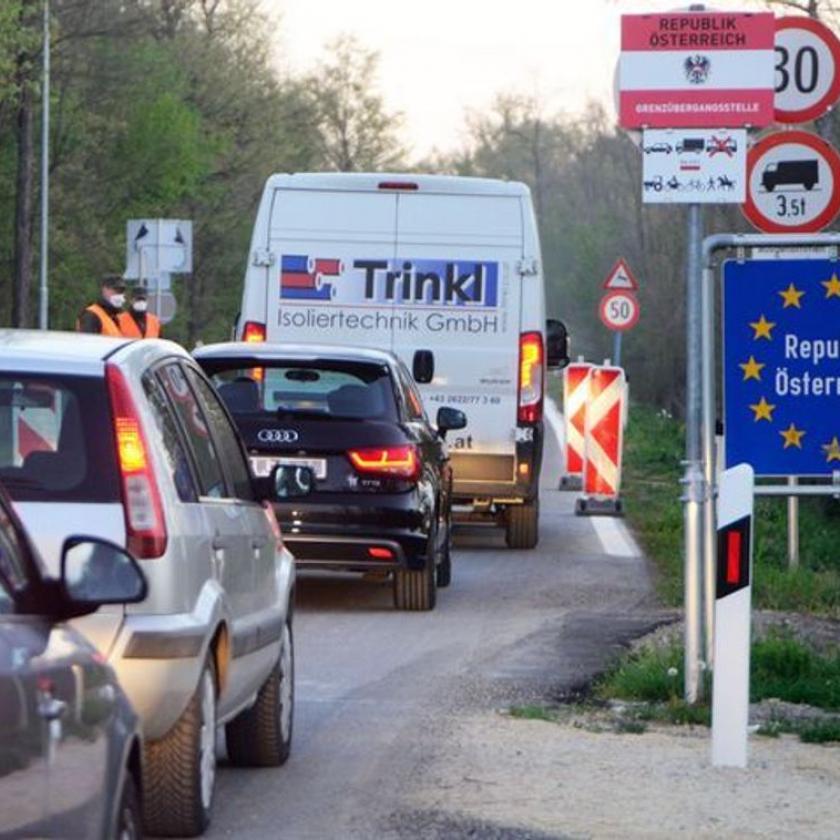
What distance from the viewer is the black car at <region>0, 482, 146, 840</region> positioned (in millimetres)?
4898

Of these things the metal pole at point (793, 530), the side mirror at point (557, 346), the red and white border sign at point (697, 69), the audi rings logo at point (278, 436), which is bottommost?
the metal pole at point (793, 530)

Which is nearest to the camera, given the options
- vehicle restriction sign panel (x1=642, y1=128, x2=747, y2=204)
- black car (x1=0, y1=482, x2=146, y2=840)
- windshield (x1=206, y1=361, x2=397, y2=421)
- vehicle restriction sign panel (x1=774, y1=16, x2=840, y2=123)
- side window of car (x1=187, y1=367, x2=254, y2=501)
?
black car (x1=0, y1=482, x2=146, y2=840)

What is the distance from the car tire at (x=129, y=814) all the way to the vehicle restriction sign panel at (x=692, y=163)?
560cm

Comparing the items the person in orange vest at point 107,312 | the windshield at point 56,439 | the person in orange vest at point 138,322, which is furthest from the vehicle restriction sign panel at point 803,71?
the person in orange vest at point 138,322

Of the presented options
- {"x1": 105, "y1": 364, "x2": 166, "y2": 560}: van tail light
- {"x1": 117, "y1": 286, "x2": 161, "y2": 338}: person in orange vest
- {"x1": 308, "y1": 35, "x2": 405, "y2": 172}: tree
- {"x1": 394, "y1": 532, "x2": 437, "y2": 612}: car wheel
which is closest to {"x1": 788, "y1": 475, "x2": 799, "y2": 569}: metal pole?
{"x1": 394, "y1": 532, "x2": 437, "y2": 612}: car wheel

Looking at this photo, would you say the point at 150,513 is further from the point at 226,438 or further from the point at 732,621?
the point at 732,621

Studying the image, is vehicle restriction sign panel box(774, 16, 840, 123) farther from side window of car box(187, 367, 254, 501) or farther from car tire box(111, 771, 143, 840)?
car tire box(111, 771, 143, 840)

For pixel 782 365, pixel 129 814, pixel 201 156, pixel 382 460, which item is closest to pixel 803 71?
pixel 782 365

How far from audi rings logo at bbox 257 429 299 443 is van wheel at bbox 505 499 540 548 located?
553 centimetres

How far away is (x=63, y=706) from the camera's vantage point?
17.1 ft

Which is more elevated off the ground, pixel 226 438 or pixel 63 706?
pixel 226 438

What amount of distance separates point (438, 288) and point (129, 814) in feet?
49.4

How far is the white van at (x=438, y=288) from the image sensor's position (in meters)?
20.7

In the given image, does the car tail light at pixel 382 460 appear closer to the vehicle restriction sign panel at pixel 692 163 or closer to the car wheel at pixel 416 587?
the car wheel at pixel 416 587
